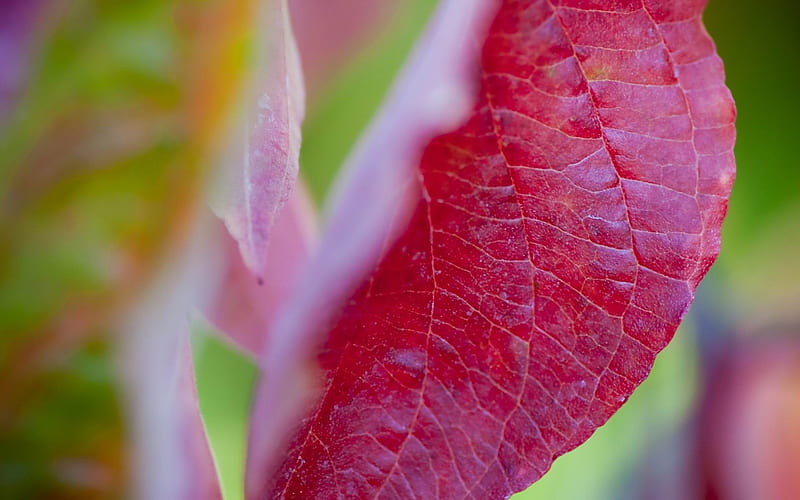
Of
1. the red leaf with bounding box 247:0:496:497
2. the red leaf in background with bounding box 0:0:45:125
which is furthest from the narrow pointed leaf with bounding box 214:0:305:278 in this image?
the red leaf in background with bounding box 0:0:45:125

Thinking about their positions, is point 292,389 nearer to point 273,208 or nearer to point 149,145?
point 273,208

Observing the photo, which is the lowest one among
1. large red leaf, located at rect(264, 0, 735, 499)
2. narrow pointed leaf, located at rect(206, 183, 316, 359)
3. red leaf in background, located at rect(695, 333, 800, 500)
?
red leaf in background, located at rect(695, 333, 800, 500)

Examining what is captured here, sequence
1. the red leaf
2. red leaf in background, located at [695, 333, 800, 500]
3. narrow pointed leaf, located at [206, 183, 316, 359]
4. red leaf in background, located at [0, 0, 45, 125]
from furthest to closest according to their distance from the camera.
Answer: red leaf in background, located at [695, 333, 800, 500] → red leaf in background, located at [0, 0, 45, 125] → narrow pointed leaf, located at [206, 183, 316, 359] → the red leaf

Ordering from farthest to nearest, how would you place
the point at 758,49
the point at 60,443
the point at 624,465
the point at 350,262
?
the point at 758,49 < the point at 624,465 < the point at 60,443 < the point at 350,262

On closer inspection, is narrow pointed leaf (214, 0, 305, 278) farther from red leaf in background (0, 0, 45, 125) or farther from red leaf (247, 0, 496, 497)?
red leaf in background (0, 0, 45, 125)

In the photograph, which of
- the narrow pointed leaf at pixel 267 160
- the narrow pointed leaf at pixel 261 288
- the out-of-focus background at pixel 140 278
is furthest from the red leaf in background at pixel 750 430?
the narrow pointed leaf at pixel 267 160

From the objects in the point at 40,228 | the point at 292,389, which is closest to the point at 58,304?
the point at 40,228
